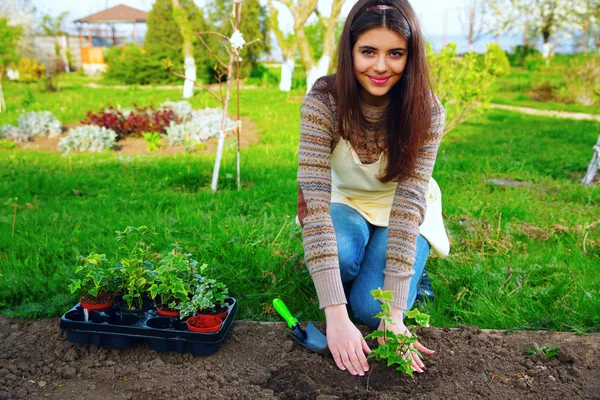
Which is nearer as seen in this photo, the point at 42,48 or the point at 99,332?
the point at 99,332

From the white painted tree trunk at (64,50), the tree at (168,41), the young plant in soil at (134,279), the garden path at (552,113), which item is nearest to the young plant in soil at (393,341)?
the young plant in soil at (134,279)

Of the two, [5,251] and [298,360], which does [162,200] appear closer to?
[5,251]

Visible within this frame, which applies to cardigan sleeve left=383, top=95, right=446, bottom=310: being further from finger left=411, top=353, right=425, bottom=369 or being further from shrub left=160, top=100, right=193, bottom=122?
shrub left=160, top=100, right=193, bottom=122

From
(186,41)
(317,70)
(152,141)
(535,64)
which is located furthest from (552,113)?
(535,64)

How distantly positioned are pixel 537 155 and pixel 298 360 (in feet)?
15.7

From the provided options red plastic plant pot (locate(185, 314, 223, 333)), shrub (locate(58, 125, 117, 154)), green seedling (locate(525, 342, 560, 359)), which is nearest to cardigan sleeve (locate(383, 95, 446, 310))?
green seedling (locate(525, 342, 560, 359))

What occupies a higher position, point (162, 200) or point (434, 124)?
point (434, 124)

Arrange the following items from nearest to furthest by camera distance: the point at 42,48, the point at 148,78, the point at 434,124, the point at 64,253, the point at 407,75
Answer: the point at 407,75
the point at 434,124
the point at 64,253
the point at 148,78
the point at 42,48

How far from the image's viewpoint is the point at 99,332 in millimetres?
1906

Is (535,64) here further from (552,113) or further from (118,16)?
(118,16)

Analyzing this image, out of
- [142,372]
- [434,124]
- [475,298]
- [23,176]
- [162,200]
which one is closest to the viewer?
[142,372]

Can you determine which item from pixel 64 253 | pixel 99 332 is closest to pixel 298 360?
pixel 99 332

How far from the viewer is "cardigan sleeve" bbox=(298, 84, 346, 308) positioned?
1.90 metres

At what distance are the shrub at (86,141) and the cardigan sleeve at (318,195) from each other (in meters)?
4.92
